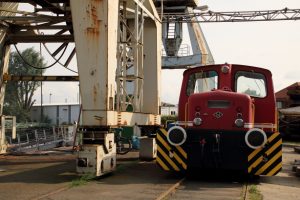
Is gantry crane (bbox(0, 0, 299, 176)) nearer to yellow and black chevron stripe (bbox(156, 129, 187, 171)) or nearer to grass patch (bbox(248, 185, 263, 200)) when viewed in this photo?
yellow and black chevron stripe (bbox(156, 129, 187, 171))

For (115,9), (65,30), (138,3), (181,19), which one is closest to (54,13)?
(65,30)

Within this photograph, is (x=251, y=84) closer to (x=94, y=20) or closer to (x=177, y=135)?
(x=177, y=135)

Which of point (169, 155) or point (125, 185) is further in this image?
point (169, 155)

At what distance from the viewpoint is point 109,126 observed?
10.0 meters

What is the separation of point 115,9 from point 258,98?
3.92 m

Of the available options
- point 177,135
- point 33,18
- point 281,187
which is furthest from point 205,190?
point 33,18

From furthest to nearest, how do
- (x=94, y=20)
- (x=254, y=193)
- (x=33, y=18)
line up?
(x=33, y=18)
(x=94, y=20)
(x=254, y=193)

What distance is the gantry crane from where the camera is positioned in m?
9.80

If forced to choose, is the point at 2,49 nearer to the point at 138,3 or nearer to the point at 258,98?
the point at 138,3

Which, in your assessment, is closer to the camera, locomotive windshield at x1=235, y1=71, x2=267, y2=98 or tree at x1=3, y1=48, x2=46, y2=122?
locomotive windshield at x1=235, y1=71, x2=267, y2=98

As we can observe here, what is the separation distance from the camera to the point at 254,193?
847cm

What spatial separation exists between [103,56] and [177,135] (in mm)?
2354

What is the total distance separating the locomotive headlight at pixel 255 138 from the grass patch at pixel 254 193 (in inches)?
32.8

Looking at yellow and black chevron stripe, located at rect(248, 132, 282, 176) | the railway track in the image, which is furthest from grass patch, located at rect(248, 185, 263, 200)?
yellow and black chevron stripe, located at rect(248, 132, 282, 176)
